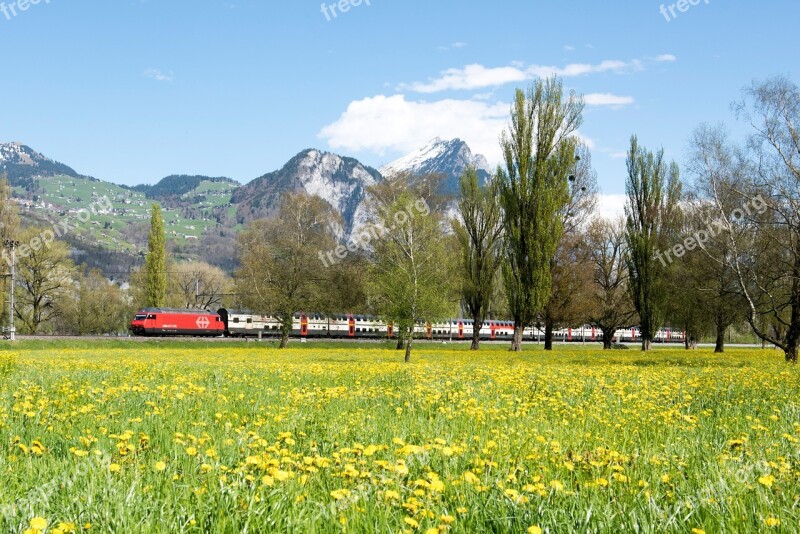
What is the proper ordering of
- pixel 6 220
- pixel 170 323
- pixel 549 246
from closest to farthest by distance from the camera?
pixel 549 246 → pixel 6 220 → pixel 170 323

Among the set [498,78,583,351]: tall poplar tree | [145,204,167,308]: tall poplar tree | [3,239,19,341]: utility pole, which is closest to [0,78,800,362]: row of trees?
[498,78,583,351]: tall poplar tree

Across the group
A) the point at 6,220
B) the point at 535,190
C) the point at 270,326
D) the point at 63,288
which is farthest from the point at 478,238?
the point at 63,288

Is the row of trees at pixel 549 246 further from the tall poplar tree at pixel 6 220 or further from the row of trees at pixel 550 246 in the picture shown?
the tall poplar tree at pixel 6 220

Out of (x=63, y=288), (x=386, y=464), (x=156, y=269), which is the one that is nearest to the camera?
(x=386, y=464)

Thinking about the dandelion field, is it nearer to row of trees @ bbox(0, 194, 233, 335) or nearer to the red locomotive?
the red locomotive

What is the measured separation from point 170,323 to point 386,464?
62738mm

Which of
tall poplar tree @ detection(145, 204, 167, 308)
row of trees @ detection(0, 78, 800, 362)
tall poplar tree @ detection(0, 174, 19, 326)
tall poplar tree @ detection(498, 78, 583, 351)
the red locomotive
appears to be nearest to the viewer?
row of trees @ detection(0, 78, 800, 362)

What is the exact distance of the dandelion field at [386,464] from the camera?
3344 millimetres

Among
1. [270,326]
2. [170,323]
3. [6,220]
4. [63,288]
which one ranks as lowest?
[270,326]

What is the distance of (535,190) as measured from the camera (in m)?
41.9

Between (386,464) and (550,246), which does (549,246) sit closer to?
(550,246)

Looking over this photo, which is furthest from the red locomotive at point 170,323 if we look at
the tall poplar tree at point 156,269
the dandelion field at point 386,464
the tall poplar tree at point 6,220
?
the dandelion field at point 386,464

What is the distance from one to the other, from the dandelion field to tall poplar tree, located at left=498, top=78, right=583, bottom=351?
105 ft

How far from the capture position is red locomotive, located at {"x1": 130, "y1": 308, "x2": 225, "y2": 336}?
6139cm
